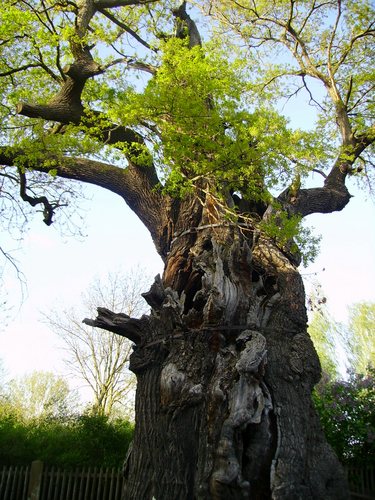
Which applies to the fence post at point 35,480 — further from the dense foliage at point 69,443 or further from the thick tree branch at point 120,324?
the thick tree branch at point 120,324

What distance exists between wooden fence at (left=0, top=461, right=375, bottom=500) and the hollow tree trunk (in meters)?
4.44

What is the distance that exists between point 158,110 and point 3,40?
415 centimetres

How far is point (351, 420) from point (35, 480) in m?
6.48

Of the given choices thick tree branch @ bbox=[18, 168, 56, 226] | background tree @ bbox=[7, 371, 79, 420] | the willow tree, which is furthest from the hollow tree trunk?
background tree @ bbox=[7, 371, 79, 420]

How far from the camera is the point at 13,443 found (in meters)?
10.5

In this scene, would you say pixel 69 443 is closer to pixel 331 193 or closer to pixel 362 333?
pixel 331 193

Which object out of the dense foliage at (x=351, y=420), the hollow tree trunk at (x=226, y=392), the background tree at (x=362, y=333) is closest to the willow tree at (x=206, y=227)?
the hollow tree trunk at (x=226, y=392)

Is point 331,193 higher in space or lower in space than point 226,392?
higher

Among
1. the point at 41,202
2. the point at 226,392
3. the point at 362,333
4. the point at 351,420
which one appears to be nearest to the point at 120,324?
the point at 226,392

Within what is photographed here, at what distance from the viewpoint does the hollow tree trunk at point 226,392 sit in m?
4.70

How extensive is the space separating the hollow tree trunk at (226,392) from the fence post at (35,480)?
479 cm

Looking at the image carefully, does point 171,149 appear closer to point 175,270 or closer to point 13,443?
point 175,270

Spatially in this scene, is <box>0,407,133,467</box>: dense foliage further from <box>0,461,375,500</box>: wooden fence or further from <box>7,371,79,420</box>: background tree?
<box>7,371,79,420</box>: background tree

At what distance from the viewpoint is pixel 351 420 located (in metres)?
9.78
